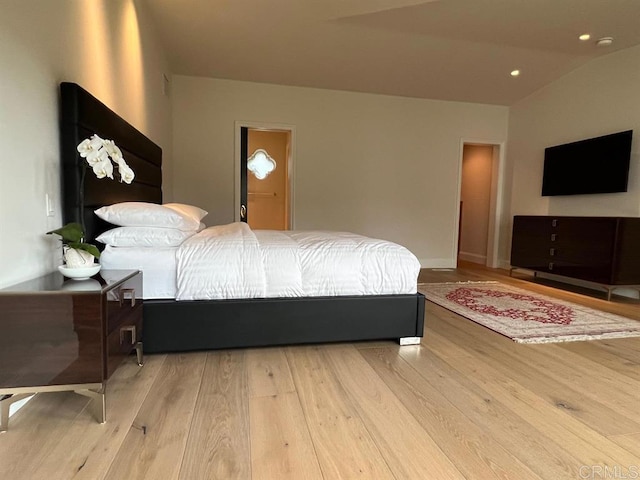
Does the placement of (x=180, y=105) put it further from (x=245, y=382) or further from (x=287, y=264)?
(x=245, y=382)

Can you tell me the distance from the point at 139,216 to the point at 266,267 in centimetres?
76

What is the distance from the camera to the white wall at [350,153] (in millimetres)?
4711

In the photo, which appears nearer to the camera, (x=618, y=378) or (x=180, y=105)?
(x=618, y=378)

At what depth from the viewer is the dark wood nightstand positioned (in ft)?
4.17

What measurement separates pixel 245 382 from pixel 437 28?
3.85 metres

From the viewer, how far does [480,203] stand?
6.31 meters

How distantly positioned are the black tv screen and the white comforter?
327cm

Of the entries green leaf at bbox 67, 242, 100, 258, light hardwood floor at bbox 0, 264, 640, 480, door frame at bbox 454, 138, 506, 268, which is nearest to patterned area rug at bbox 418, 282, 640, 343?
light hardwood floor at bbox 0, 264, 640, 480

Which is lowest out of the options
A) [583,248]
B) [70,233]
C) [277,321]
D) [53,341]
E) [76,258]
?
[277,321]

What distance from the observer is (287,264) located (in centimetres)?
209

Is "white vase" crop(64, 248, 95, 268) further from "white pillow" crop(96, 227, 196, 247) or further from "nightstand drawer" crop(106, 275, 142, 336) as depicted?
"white pillow" crop(96, 227, 196, 247)

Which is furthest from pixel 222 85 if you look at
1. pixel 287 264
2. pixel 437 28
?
pixel 287 264

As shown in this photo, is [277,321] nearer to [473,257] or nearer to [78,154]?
[78,154]

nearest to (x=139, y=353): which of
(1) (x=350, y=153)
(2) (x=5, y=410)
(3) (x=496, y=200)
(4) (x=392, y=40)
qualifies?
(2) (x=5, y=410)
